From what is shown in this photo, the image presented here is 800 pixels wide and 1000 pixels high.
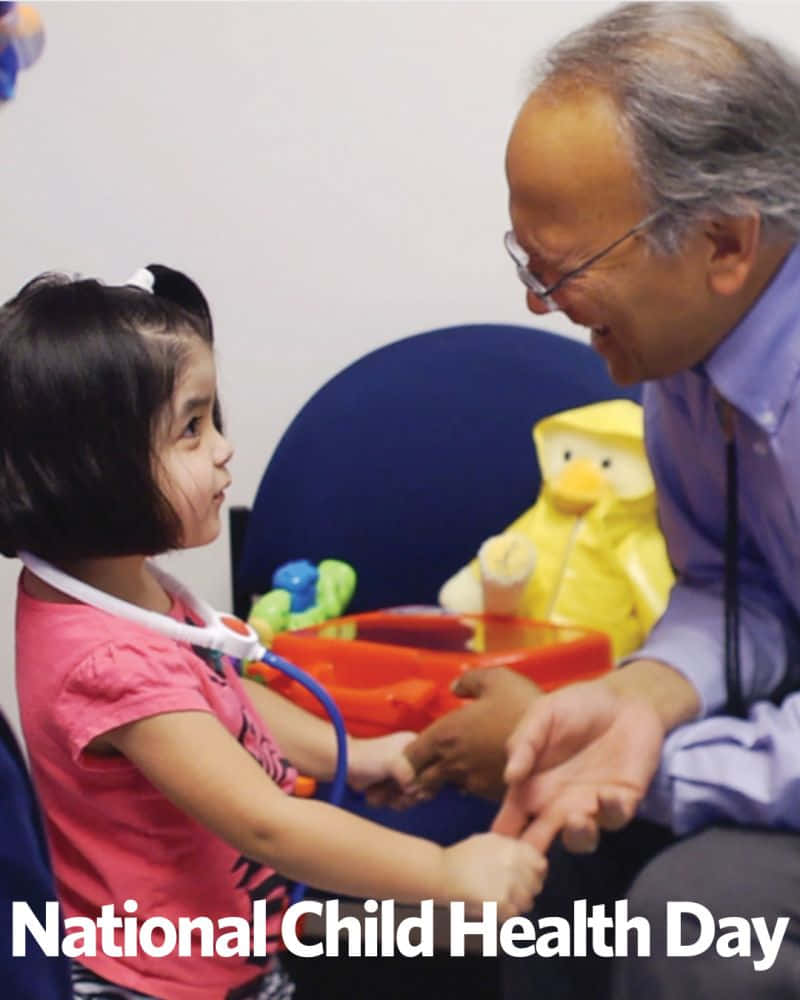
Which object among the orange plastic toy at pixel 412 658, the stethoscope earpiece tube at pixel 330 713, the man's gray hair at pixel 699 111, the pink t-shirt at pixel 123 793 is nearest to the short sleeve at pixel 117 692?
the pink t-shirt at pixel 123 793

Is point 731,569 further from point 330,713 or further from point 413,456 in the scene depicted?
point 413,456

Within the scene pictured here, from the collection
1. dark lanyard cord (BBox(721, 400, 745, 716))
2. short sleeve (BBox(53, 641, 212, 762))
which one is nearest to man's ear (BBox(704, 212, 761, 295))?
dark lanyard cord (BBox(721, 400, 745, 716))

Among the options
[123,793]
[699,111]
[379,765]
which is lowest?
[379,765]

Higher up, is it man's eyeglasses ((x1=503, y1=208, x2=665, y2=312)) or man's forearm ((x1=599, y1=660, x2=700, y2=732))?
man's eyeglasses ((x1=503, y1=208, x2=665, y2=312))

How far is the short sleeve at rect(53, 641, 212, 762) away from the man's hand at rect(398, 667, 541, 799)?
1.16 feet

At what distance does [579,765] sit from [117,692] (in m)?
0.47

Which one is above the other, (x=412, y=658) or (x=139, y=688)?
(x=139, y=688)

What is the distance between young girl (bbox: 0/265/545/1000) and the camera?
1034 mm

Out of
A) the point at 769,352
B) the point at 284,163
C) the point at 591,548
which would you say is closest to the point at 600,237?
the point at 769,352

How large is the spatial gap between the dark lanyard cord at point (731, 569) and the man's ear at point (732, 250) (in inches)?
5.9

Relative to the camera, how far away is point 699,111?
1.15m

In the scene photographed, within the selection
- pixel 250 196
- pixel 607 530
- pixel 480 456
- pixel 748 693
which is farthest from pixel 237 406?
pixel 748 693

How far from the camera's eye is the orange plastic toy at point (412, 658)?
59.5 inches

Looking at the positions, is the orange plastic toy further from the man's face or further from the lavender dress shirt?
the man's face
